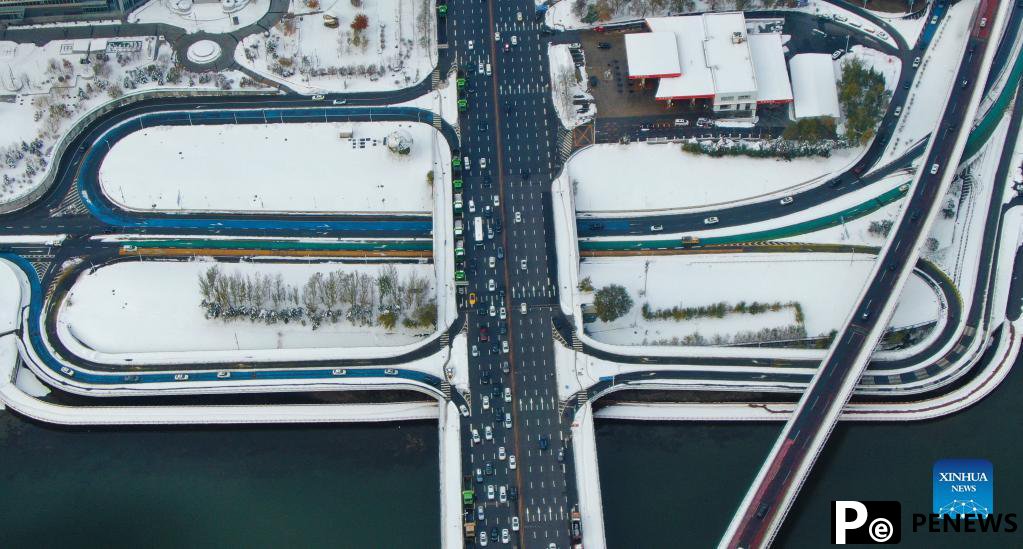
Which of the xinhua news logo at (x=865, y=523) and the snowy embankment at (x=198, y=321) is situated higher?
the snowy embankment at (x=198, y=321)

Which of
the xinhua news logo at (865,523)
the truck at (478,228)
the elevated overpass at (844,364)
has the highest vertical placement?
the truck at (478,228)

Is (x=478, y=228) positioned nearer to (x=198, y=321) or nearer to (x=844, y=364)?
(x=198, y=321)

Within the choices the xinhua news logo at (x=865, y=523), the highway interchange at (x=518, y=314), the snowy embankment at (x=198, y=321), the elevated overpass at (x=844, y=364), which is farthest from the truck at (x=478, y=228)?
the xinhua news logo at (x=865, y=523)

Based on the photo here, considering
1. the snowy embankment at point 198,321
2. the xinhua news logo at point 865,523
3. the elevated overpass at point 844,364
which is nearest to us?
the elevated overpass at point 844,364

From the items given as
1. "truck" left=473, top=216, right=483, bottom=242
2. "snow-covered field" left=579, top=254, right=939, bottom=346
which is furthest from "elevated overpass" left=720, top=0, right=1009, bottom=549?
"truck" left=473, top=216, right=483, bottom=242

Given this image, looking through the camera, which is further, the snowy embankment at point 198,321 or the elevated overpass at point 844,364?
the snowy embankment at point 198,321

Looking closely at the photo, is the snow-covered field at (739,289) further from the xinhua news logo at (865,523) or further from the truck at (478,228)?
the xinhua news logo at (865,523)

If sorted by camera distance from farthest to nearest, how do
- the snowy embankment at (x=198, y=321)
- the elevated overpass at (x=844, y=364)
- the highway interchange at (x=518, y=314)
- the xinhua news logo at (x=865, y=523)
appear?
the snowy embankment at (x=198, y=321) < the highway interchange at (x=518, y=314) < the xinhua news logo at (x=865, y=523) < the elevated overpass at (x=844, y=364)
